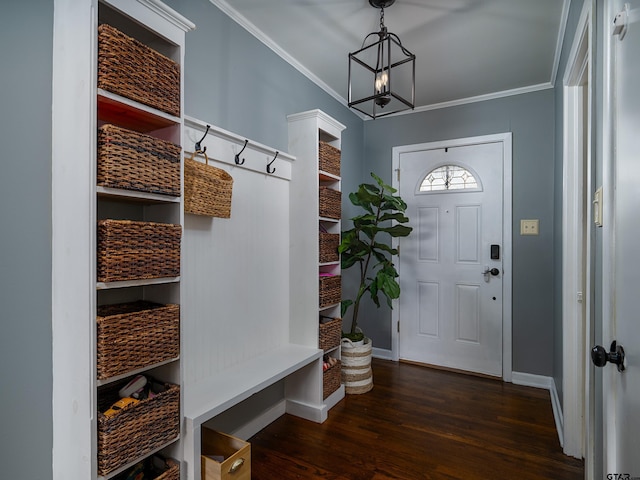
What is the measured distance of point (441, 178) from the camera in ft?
11.3

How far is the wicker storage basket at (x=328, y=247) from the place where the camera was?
2.47 m

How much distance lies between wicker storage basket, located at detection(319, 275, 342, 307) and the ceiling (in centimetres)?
158

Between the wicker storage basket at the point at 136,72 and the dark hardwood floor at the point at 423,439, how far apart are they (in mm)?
1816

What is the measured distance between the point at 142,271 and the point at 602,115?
1631mm

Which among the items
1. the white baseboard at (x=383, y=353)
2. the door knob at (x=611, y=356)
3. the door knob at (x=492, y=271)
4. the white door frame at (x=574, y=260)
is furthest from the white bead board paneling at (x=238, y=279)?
the door knob at (x=492, y=271)

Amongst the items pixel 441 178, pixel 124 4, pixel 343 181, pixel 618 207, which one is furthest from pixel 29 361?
pixel 441 178

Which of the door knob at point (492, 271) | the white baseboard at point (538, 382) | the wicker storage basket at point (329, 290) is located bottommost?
the white baseboard at point (538, 382)

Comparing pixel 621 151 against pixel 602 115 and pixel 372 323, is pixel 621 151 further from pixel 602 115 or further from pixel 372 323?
pixel 372 323

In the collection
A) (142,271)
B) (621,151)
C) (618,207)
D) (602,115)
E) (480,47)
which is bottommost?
(142,271)

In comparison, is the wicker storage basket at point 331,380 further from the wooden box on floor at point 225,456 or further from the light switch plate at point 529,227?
the light switch plate at point 529,227

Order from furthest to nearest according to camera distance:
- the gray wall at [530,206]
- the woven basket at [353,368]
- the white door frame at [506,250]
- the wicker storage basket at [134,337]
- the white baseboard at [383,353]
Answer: the white baseboard at [383,353] → the white door frame at [506,250] → the gray wall at [530,206] → the woven basket at [353,368] → the wicker storage basket at [134,337]

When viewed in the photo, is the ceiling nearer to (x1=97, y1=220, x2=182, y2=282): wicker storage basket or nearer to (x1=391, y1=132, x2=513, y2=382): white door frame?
(x1=391, y1=132, x2=513, y2=382): white door frame

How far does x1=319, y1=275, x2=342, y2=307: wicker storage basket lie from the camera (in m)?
2.47

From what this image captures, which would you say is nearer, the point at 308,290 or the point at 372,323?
the point at 308,290
